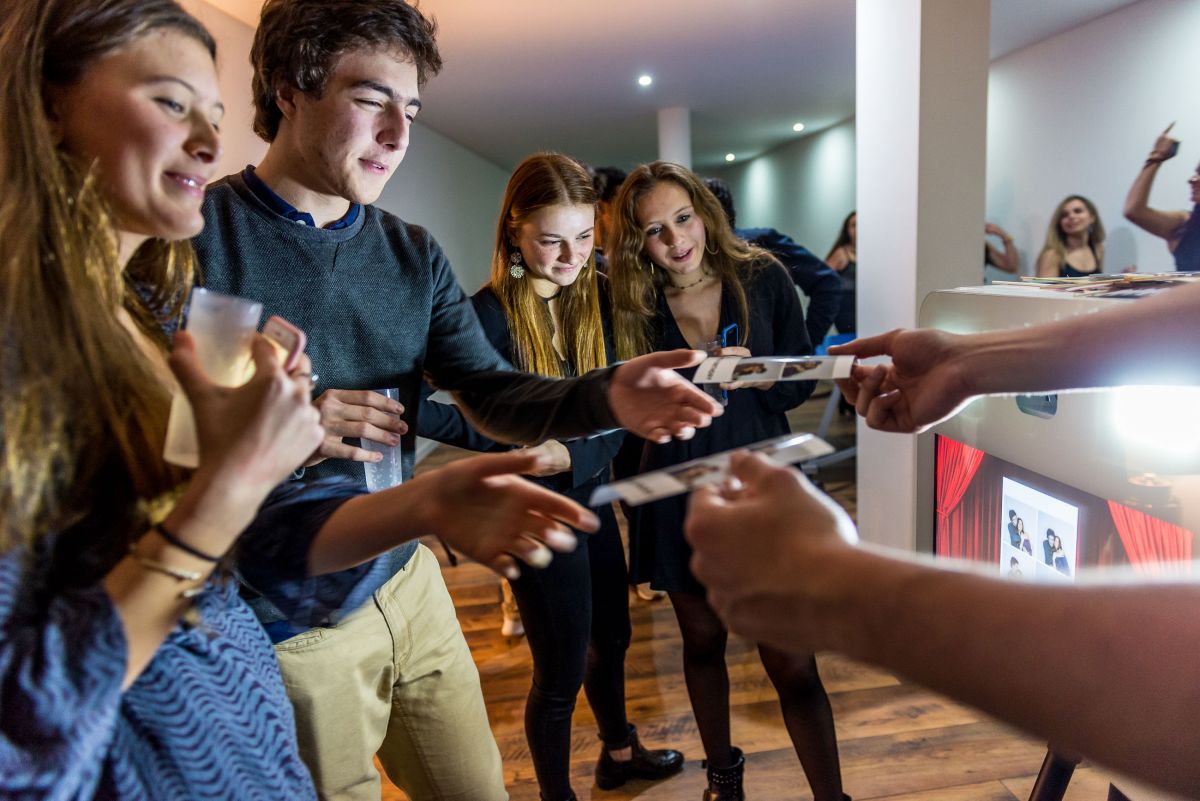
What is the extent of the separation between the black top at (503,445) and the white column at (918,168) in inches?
42.8

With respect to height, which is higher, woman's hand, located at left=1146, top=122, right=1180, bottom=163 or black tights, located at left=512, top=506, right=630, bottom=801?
woman's hand, located at left=1146, top=122, right=1180, bottom=163

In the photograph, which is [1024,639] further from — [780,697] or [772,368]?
[780,697]

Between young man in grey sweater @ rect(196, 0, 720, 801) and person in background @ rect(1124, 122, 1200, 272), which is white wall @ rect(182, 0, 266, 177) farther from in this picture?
person in background @ rect(1124, 122, 1200, 272)

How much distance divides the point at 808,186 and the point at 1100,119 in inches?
246

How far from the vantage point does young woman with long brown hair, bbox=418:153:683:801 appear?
2.04 metres

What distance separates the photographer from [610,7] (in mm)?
5301

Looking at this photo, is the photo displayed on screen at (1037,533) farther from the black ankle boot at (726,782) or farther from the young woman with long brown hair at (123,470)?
the young woman with long brown hair at (123,470)

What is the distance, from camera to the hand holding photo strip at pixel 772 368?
4.34ft

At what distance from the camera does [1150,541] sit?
1.52 meters

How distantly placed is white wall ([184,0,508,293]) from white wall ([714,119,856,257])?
186 inches

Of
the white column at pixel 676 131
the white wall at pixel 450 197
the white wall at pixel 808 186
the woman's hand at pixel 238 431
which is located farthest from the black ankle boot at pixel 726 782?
the white wall at pixel 808 186

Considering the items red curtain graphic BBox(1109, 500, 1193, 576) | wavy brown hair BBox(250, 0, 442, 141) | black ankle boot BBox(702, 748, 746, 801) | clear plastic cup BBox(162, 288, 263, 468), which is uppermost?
wavy brown hair BBox(250, 0, 442, 141)

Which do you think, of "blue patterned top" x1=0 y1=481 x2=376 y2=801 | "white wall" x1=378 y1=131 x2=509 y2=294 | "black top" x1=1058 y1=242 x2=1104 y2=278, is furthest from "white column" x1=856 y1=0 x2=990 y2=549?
"white wall" x1=378 y1=131 x2=509 y2=294

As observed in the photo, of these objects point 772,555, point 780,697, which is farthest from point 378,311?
point 780,697
